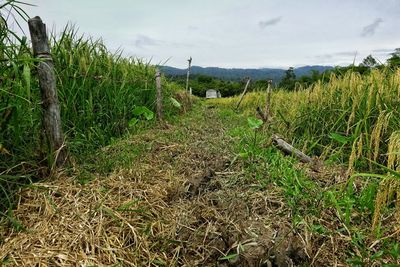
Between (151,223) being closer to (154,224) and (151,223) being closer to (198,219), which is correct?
(154,224)

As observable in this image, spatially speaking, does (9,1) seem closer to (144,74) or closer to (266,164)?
(266,164)

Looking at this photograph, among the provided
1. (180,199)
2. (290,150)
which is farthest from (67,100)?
(290,150)

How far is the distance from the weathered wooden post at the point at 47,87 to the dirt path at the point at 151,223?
0.29 m

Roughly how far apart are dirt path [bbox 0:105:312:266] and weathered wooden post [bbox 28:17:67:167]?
294 mm

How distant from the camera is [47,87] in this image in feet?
8.32

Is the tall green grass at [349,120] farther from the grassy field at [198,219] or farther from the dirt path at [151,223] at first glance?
the dirt path at [151,223]

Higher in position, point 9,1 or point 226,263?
point 9,1

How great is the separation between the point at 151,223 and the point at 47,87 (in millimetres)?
1335

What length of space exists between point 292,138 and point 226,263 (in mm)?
3285

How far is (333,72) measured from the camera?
17.6 feet

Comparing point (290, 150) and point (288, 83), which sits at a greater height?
point (288, 83)

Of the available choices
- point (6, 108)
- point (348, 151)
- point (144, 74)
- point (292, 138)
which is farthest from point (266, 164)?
point (144, 74)

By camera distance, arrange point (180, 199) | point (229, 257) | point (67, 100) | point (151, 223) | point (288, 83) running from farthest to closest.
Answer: point (288, 83) → point (67, 100) → point (180, 199) → point (151, 223) → point (229, 257)

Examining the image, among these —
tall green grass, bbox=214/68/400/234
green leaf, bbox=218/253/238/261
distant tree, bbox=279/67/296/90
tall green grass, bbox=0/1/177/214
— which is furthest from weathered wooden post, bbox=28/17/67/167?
distant tree, bbox=279/67/296/90
